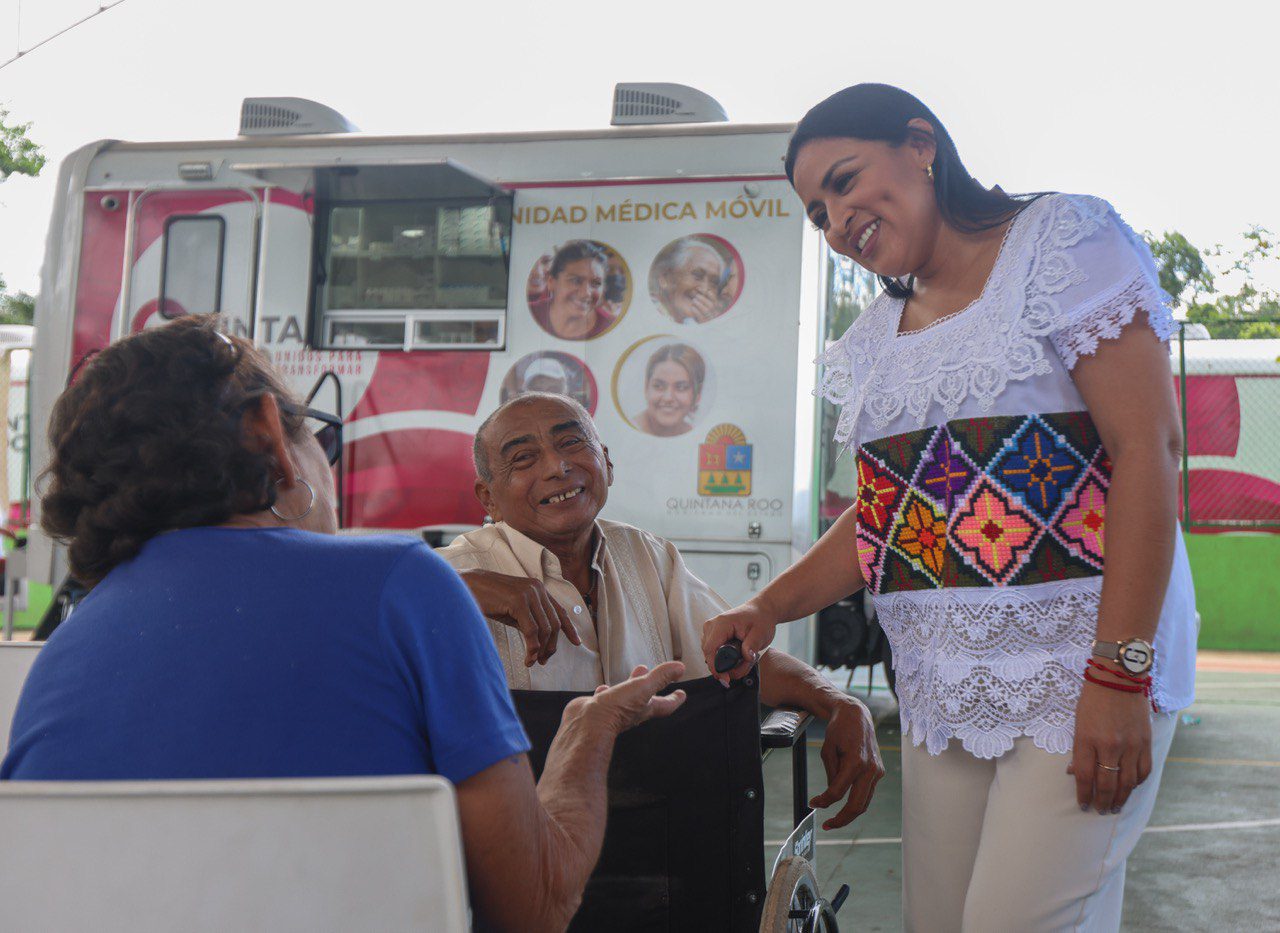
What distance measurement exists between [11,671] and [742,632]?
121 cm

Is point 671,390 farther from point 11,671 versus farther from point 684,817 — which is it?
point 11,671

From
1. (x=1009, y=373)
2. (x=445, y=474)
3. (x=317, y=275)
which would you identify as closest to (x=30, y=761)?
(x=1009, y=373)

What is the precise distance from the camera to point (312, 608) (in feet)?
4.09

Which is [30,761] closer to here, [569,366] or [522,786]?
[522,786]

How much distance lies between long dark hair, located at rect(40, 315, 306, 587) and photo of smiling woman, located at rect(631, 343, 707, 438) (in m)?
3.85

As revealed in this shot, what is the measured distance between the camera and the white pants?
5.33 ft

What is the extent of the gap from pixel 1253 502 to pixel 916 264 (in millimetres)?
9301

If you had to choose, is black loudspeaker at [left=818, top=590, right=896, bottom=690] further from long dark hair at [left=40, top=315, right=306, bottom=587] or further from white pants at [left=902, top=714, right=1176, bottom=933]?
long dark hair at [left=40, top=315, right=306, bottom=587]

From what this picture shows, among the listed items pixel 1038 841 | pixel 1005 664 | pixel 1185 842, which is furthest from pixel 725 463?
pixel 1038 841

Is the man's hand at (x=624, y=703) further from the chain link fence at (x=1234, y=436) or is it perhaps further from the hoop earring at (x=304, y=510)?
the chain link fence at (x=1234, y=436)

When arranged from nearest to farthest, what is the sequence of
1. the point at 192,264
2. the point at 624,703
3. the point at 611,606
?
the point at 624,703, the point at 611,606, the point at 192,264

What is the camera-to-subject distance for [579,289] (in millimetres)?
5340

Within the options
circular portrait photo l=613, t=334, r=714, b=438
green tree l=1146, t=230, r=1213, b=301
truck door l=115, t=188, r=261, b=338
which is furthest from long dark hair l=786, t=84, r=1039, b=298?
green tree l=1146, t=230, r=1213, b=301

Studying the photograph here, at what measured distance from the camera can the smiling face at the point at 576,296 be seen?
5328 millimetres
